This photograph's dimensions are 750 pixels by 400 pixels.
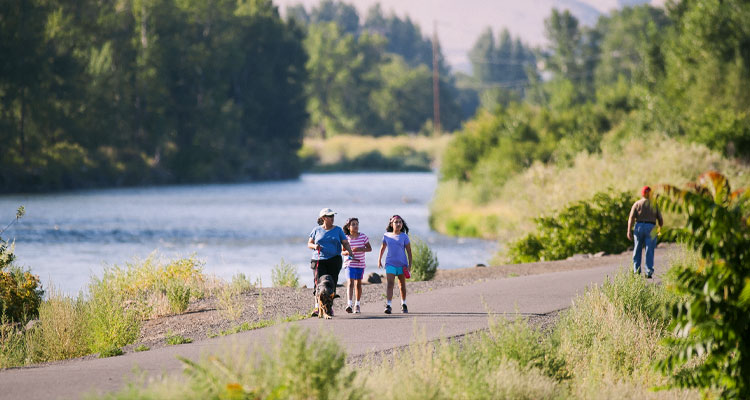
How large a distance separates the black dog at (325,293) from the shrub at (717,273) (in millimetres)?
6777

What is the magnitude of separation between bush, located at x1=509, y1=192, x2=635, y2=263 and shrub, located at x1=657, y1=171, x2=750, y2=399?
62.0 ft

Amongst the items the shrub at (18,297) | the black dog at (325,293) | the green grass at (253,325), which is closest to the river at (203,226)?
the shrub at (18,297)

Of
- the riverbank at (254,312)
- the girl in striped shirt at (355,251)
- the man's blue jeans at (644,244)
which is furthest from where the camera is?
the man's blue jeans at (644,244)

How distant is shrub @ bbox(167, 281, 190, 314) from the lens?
17094 mm

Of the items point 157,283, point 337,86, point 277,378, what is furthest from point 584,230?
point 337,86

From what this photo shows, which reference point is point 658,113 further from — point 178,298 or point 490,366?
point 490,366

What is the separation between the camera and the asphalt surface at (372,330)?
382 inches

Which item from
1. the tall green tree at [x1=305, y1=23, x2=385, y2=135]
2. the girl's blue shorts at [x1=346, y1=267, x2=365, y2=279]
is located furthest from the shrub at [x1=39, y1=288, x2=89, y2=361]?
the tall green tree at [x1=305, y1=23, x2=385, y2=135]

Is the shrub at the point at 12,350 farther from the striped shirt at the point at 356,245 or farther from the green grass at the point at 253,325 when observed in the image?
the striped shirt at the point at 356,245

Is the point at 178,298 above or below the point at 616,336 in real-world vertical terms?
below

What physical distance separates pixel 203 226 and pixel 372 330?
36.3 meters

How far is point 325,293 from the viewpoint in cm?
1400

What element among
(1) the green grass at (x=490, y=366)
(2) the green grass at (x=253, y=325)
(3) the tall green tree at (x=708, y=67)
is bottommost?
(2) the green grass at (x=253, y=325)

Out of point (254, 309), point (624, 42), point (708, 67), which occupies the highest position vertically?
point (624, 42)
